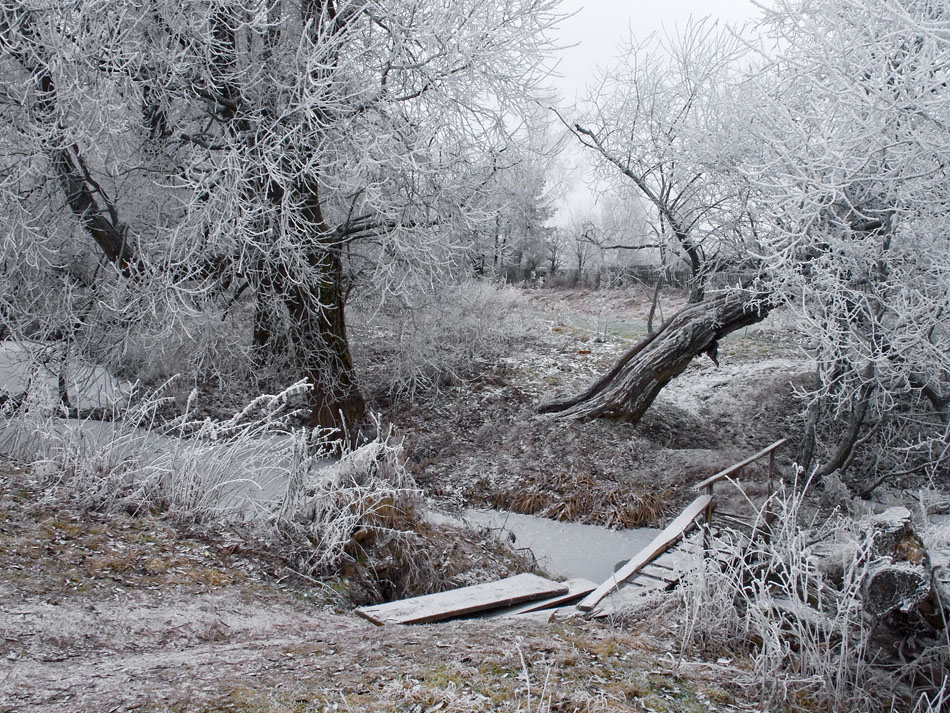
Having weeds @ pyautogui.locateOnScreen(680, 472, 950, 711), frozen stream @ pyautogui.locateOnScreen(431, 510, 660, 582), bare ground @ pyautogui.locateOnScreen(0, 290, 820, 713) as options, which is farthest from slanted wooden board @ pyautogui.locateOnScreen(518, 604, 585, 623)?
frozen stream @ pyautogui.locateOnScreen(431, 510, 660, 582)

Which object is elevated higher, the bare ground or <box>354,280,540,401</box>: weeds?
<box>354,280,540,401</box>: weeds

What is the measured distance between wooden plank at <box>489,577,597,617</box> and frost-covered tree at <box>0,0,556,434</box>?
3.77 metres

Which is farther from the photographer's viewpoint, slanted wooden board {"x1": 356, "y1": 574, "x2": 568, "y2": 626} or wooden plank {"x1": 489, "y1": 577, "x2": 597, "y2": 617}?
wooden plank {"x1": 489, "y1": 577, "x2": 597, "y2": 617}

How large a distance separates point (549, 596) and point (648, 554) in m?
0.78

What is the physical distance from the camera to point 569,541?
25.5 ft

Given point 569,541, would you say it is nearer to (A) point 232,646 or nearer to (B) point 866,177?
(B) point 866,177

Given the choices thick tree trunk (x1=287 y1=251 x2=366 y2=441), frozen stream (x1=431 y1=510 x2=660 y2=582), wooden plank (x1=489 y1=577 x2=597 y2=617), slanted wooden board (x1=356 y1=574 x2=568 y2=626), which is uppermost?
thick tree trunk (x1=287 y1=251 x2=366 y2=441)

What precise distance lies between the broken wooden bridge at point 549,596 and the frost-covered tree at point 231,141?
369 centimetres

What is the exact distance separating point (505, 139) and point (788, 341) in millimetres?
9010

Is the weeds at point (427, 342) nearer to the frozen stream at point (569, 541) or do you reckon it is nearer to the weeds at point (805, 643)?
the frozen stream at point (569, 541)

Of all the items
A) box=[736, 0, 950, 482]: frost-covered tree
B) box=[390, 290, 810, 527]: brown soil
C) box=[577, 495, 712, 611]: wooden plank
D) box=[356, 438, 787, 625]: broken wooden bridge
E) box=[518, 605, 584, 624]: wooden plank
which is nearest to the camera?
box=[518, 605, 584, 624]: wooden plank

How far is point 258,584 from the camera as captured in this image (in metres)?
4.20

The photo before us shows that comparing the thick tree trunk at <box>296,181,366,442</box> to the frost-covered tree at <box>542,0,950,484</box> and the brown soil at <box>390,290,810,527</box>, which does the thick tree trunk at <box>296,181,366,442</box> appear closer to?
the brown soil at <box>390,290,810,527</box>

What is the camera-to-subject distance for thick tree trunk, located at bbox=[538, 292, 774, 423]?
376 inches
